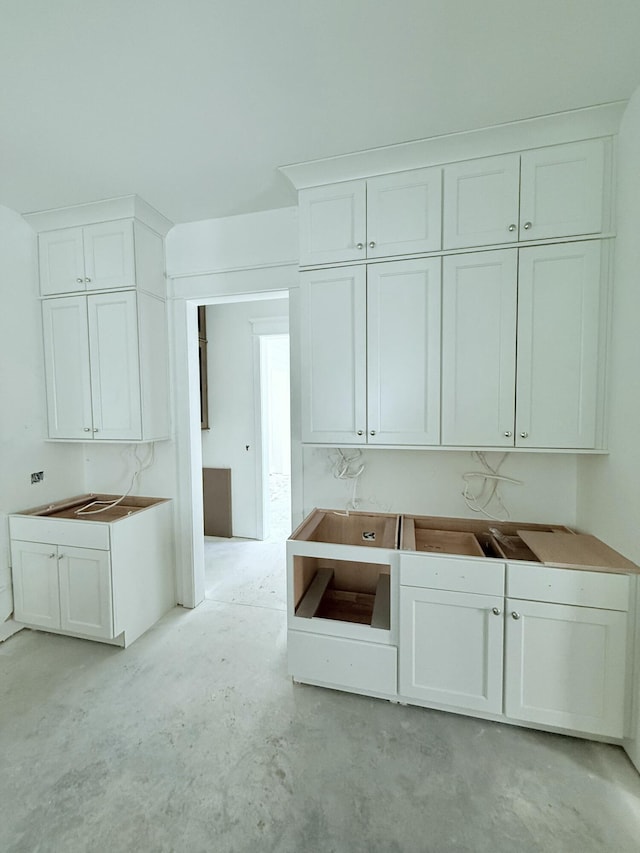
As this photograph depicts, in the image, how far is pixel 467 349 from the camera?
171 cm

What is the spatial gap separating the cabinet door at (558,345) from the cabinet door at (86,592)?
240 centimetres

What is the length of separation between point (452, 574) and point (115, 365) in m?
2.29

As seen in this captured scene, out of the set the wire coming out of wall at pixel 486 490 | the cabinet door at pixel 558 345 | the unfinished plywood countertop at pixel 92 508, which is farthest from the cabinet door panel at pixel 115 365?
the cabinet door at pixel 558 345

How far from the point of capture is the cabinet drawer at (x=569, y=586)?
1.39 metres

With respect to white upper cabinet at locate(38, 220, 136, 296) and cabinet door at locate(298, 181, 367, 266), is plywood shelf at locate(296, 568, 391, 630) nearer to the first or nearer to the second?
cabinet door at locate(298, 181, 367, 266)

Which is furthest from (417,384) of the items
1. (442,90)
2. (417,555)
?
(442,90)

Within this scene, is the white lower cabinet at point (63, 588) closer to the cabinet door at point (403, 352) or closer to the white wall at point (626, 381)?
the cabinet door at point (403, 352)

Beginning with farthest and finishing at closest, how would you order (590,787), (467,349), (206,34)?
(467,349), (590,787), (206,34)

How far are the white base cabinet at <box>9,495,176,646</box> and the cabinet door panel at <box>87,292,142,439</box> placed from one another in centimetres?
61

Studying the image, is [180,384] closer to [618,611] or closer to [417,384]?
[417,384]

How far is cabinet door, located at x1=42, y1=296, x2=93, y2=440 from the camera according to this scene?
7.48 feet

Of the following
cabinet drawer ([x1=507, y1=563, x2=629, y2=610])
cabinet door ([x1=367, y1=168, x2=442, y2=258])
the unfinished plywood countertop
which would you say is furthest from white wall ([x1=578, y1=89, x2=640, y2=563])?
the unfinished plywood countertop

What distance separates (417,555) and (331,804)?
Answer: 94cm

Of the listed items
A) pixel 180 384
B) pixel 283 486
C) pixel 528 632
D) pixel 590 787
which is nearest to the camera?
pixel 590 787
